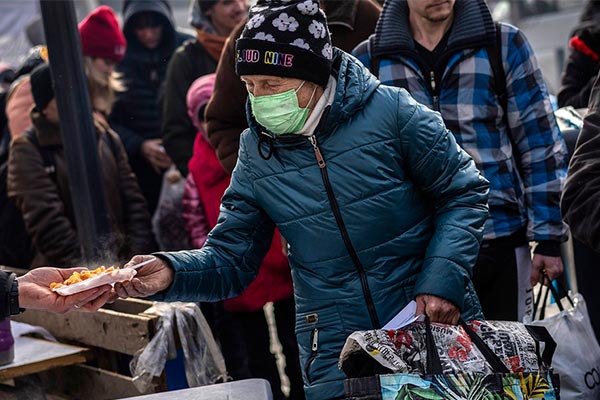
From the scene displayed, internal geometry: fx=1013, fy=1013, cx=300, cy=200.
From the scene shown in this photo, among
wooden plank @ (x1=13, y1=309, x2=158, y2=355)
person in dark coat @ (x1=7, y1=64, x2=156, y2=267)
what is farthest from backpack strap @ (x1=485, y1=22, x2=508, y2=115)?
person in dark coat @ (x1=7, y1=64, x2=156, y2=267)

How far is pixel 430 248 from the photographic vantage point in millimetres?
3080

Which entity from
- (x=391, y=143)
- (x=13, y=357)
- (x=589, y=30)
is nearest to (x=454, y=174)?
(x=391, y=143)

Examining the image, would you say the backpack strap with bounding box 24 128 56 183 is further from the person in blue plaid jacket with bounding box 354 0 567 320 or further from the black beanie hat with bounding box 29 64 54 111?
the person in blue plaid jacket with bounding box 354 0 567 320

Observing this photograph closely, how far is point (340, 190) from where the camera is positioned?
3104 mm

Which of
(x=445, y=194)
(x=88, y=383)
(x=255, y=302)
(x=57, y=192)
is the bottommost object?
(x=88, y=383)

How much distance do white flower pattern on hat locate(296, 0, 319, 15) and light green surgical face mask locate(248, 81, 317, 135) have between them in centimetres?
24

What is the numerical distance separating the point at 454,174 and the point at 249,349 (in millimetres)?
2103

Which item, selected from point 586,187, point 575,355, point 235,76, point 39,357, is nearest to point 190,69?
point 235,76

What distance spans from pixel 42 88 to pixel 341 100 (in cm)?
339

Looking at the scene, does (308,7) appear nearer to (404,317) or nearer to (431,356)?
(404,317)

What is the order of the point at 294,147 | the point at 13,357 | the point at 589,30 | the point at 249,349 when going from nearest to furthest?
the point at 294,147, the point at 13,357, the point at 249,349, the point at 589,30

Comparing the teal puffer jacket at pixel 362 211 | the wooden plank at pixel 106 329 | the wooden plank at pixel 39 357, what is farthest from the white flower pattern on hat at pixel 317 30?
the wooden plank at pixel 39 357

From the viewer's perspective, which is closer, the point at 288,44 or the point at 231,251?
the point at 288,44

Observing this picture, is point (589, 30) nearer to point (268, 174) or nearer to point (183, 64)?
point (183, 64)
